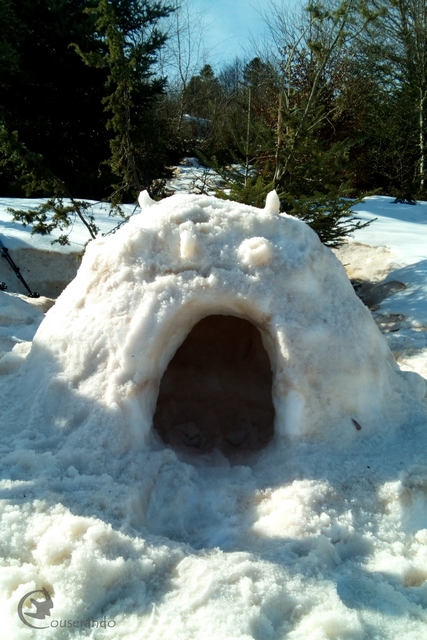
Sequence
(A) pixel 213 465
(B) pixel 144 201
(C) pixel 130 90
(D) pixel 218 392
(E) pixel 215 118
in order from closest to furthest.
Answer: (A) pixel 213 465, (B) pixel 144 201, (D) pixel 218 392, (C) pixel 130 90, (E) pixel 215 118

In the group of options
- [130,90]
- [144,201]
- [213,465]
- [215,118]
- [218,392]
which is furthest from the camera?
[215,118]

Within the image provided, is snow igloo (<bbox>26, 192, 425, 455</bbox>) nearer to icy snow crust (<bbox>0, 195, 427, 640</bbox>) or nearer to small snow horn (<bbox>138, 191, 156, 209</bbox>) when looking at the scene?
icy snow crust (<bbox>0, 195, 427, 640</bbox>)

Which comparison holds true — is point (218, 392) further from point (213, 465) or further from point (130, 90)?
point (130, 90)

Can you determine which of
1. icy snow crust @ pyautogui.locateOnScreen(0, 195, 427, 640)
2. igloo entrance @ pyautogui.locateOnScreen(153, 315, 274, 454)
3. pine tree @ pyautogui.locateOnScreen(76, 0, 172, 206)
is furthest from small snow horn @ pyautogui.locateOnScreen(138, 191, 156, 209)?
pine tree @ pyautogui.locateOnScreen(76, 0, 172, 206)

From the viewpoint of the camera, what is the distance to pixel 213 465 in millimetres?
2658

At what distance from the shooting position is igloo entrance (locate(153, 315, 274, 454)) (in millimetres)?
3059

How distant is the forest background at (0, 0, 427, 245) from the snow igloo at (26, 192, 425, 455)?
9.58 feet

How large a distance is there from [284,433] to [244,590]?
0.94 m

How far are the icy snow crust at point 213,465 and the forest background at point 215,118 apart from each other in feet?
10.1

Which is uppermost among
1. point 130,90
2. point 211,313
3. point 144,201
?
point 130,90

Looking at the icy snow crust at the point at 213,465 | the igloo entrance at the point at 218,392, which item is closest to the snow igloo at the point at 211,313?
the icy snow crust at the point at 213,465

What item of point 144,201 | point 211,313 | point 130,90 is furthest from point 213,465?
Result: point 130,90

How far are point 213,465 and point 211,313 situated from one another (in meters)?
0.83

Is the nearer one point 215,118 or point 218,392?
point 218,392
